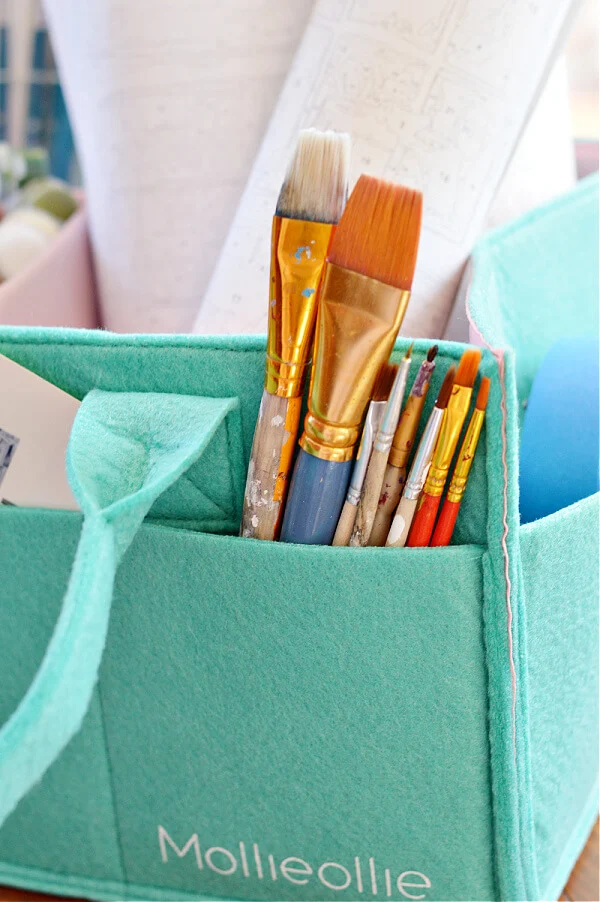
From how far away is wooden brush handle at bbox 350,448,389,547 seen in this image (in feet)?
0.88

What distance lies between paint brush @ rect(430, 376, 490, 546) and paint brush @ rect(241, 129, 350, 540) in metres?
0.06

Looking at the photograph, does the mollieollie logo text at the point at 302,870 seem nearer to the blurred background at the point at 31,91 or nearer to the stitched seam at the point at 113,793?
the stitched seam at the point at 113,793

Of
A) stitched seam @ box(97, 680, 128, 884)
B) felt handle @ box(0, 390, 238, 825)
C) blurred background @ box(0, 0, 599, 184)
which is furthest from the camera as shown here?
blurred background @ box(0, 0, 599, 184)

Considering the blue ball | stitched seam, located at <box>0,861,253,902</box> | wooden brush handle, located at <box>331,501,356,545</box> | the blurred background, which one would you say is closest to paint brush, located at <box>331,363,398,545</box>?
wooden brush handle, located at <box>331,501,356,545</box>

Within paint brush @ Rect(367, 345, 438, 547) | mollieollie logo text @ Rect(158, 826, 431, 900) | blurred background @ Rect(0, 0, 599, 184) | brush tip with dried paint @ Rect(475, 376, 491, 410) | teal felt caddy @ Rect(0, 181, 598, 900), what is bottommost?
mollieollie logo text @ Rect(158, 826, 431, 900)

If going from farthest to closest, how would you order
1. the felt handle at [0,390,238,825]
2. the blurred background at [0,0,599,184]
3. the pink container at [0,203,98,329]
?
the blurred background at [0,0,599,184] → the pink container at [0,203,98,329] → the felt handle at [0,390,238,825]

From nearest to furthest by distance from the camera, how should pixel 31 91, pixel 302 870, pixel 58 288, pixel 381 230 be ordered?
pixel 381 230 < pixel 302 870 < pixel 58 288 < pixel 31 91

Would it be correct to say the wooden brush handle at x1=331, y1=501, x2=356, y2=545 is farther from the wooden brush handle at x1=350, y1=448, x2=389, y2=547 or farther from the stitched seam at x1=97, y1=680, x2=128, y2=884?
the stitched seam at x1=97, y1=680, x2=128, y2=884

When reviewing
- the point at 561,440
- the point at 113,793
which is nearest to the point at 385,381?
the point at 561,440

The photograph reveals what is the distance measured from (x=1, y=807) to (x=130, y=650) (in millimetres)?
102

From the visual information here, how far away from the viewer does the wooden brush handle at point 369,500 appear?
10.5 inches

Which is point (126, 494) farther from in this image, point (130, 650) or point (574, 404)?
point (574, 404)

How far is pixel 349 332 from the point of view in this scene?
25 cm

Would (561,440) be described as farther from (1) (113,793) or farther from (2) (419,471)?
(1) (113,793)
